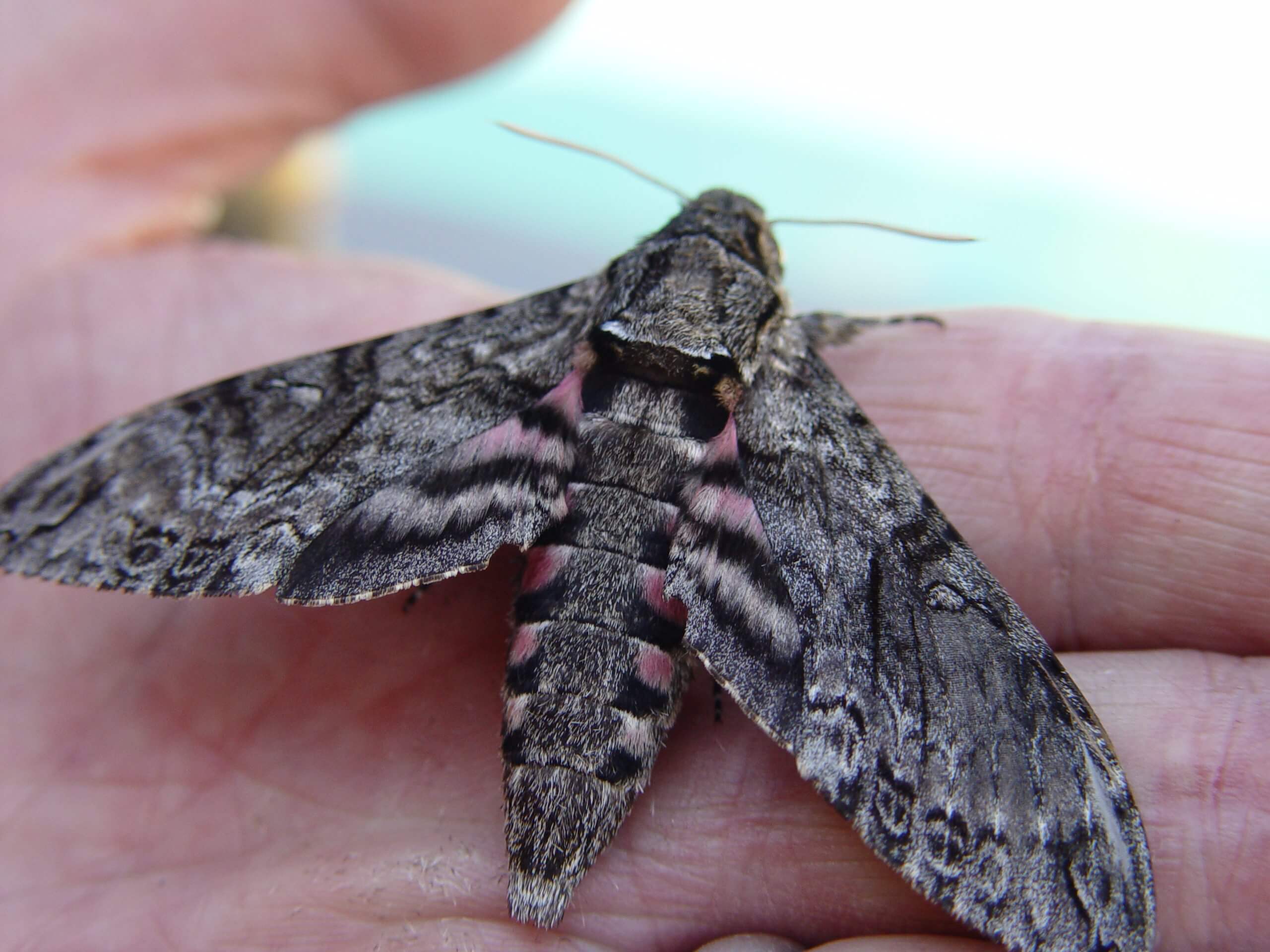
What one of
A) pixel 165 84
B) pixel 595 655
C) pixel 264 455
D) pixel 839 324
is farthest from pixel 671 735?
pixel 165 84

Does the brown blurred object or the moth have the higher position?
the moth

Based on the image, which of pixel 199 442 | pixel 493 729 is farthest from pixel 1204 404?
pixel 199 442

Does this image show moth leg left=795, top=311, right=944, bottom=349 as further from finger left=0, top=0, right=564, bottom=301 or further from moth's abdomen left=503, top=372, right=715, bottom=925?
finger left=0, top=0, right=564, bottom=301

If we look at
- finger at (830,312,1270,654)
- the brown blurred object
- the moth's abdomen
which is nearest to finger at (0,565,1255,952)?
finger at (830,312,1270,654)

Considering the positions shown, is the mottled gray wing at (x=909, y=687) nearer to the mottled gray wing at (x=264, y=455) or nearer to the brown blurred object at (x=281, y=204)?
the mottled gray wing at (x=264, y=455)

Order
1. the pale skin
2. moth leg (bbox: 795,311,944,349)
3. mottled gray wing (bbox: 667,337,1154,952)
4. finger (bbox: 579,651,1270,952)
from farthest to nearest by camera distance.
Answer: moth leg (bbox: 795,311,944,349) → the pale skin → finger (bbox: 579,651,1270,952) → mottled gray wing (bbox: 667,337,1154,952)

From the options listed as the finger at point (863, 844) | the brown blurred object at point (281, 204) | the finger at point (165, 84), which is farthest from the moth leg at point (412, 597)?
the brown blurred object at point (281, 204)

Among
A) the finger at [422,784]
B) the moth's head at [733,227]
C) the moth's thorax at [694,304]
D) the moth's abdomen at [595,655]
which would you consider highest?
the moth's head at [733,227]
